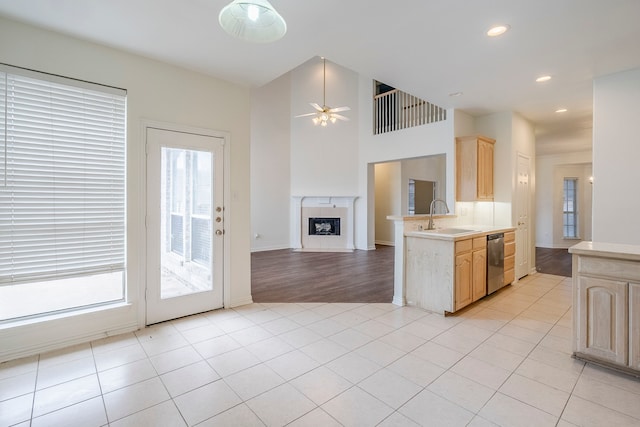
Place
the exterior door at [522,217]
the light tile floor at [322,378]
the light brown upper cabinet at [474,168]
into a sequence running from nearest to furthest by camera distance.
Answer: the light tile floor at [322,378], the light brown upper cabinet at [474,168], the exterior door at [522,217]

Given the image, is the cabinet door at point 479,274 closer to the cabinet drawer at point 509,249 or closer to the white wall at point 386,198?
the cabinet drawer at point 509,249

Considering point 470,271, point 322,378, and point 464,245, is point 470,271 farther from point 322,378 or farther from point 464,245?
point 322,378

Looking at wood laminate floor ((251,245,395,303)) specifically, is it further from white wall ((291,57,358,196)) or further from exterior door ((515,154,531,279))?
exterior door ((515,154,531,279))

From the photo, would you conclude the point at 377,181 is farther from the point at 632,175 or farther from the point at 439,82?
the point at 632,175

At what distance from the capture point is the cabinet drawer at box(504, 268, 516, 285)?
14.5 feet

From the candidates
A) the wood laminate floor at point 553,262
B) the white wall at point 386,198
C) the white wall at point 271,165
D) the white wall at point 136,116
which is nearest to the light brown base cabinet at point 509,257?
the wood laminate floor at point 553,262

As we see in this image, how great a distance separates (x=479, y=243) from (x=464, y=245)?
17.1 inches

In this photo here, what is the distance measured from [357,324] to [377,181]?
6.73 metres

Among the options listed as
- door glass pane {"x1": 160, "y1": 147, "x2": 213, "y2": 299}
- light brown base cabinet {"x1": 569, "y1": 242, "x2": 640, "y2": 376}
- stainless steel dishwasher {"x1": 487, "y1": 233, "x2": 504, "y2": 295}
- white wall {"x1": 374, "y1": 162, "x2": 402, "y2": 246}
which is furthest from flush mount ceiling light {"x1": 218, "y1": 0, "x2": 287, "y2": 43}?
white wall {"x1": 374, "y1": 162, "x2": 402, "y2": 246}

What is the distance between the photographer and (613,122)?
350 centimetres

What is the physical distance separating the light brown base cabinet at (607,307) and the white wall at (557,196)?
24.5ft

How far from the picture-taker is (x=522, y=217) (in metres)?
5.17

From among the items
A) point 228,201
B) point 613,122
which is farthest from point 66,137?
point 613,122

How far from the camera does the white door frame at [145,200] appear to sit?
9.84 ft
